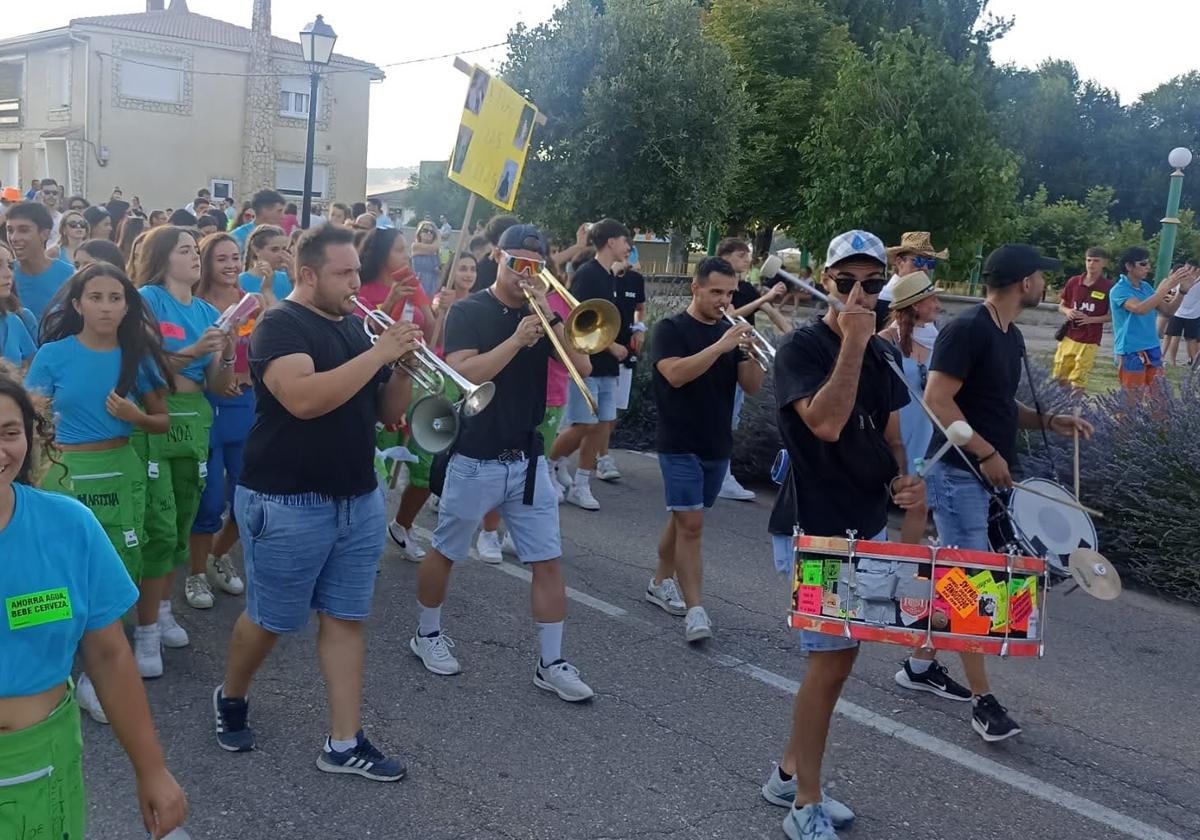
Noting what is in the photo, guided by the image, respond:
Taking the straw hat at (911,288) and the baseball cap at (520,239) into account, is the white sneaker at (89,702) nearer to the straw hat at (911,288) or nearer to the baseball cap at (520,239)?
the baseball cap at (520,239)

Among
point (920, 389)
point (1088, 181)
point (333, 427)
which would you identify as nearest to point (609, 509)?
point (920, 389)

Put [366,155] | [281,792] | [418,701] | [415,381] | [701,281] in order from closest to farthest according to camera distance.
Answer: [281,792]
[415,381]
[418,701]
[701,281]
[366,155]

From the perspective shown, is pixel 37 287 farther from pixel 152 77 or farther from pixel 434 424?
pixel 152 77

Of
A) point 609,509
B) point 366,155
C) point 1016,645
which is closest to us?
point 1016,645

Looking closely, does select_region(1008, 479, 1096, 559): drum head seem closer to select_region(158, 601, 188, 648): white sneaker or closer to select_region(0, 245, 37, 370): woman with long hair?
select_region(158, 601, 188, 648): white sneaker

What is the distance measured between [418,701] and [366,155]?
37.1 meters

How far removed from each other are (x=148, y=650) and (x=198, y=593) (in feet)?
2.84

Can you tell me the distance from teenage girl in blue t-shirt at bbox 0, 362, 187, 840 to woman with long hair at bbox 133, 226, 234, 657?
265cm

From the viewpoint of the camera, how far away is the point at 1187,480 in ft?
21.7

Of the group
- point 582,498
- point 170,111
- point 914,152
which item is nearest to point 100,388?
point 582,498

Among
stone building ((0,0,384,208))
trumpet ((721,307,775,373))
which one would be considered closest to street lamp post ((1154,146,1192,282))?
trumpet ((721,307,775,373))

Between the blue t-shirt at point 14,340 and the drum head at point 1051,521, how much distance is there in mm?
4181

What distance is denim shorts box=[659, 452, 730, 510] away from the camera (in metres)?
5.28

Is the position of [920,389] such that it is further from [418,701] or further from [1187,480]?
[418,701]
